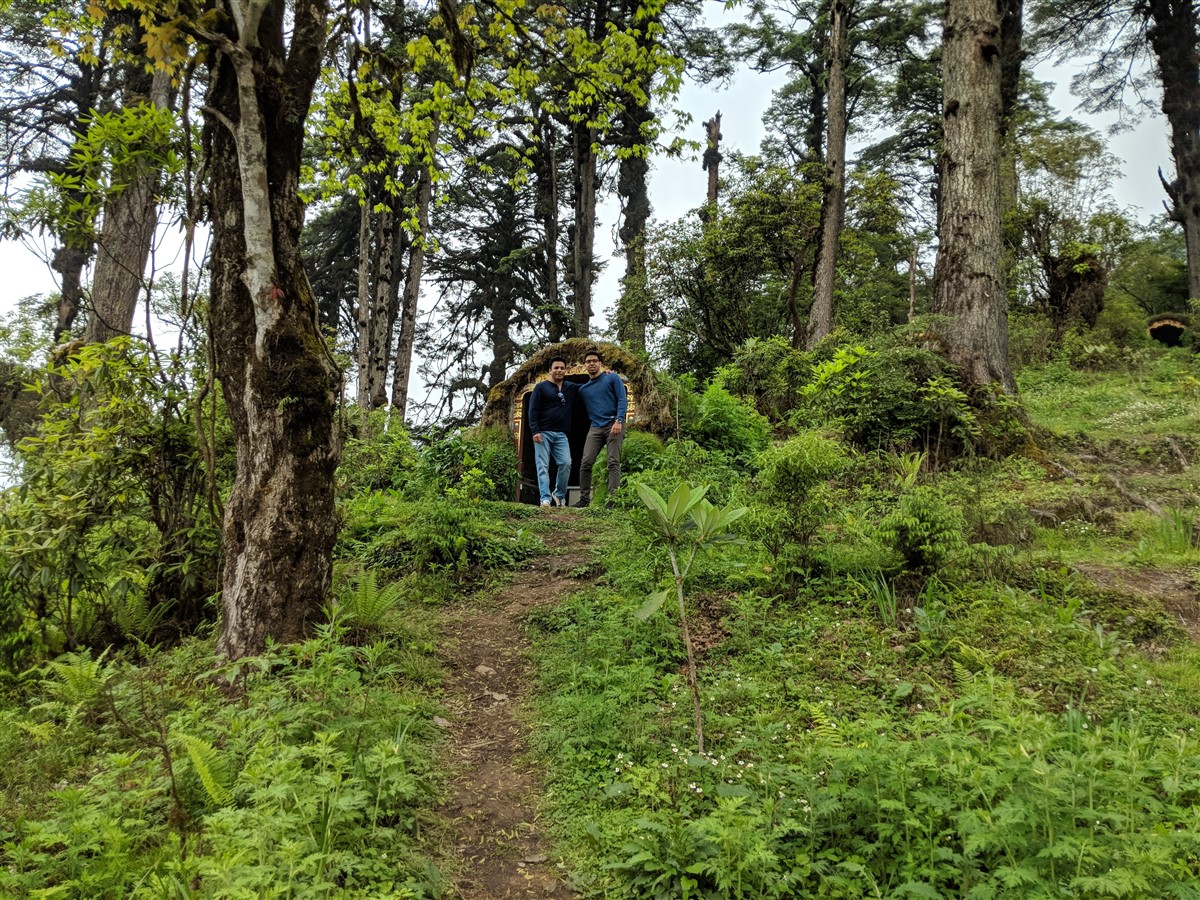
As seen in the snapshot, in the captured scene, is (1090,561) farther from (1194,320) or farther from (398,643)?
(1194,320)

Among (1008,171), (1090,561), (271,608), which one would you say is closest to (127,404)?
(271,608)

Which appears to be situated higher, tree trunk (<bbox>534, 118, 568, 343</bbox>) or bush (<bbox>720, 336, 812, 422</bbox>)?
tree trunk (<bbox>534, 118, 568, 343</bbox>)

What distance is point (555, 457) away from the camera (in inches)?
378

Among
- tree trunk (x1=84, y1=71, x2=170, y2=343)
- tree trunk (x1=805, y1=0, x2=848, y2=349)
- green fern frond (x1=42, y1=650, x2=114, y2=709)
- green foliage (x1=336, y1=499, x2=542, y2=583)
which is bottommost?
green fern frond (x1=42, y1=650, x2=114, y2=709)

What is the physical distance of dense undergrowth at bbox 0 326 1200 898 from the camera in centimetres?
218

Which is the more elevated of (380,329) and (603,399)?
(380,329)

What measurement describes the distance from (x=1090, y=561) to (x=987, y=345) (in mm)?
3735

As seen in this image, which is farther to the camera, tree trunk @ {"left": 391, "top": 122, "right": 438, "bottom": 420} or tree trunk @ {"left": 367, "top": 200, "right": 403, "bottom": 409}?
tree trunk @ {"left": 391, "top": 122, "right": 438, "bottom": 420}

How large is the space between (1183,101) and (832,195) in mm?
11411

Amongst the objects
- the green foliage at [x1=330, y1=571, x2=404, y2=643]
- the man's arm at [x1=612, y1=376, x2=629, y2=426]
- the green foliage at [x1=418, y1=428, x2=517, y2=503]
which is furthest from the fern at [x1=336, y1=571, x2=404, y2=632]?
the man's arm at [x1=612, y1=376, x2=629, y2=426]

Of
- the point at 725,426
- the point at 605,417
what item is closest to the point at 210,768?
the point at 605,417

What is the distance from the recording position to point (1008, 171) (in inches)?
693

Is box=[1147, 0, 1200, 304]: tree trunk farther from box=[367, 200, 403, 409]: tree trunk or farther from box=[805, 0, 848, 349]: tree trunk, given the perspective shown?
box=[367, 200, 403, 409]: tree trunk

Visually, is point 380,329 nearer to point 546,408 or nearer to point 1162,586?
point 546,408
